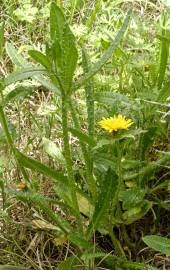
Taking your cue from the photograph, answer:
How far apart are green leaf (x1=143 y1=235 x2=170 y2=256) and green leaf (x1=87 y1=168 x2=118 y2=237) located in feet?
0.37

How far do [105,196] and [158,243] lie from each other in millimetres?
159

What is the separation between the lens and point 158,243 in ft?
4.02

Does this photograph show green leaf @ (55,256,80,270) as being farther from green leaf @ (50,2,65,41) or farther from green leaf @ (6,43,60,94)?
Result: green leaf @ (50,2,65,41)

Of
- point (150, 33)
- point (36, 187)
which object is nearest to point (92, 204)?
point (36, 187)

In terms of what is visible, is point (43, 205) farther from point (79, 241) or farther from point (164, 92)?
point (164, 92)

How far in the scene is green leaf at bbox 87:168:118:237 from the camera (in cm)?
122

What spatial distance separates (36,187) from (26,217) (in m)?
0.09

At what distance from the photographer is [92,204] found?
1.36m

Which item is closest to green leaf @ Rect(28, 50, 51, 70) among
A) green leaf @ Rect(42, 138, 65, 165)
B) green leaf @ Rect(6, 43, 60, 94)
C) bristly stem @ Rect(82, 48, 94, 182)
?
green leaf @ Rect(6, 43, 60, 94)

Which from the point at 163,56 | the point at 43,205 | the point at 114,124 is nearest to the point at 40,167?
the point at 43,205

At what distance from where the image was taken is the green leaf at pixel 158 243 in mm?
1217

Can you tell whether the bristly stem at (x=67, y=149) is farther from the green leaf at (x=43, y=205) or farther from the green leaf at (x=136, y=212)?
the green leaf at (x=136, y=212)

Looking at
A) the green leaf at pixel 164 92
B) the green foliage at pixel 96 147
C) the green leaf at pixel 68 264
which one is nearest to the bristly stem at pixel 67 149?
the green foliage at pixel 96 147

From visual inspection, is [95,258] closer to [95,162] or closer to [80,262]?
[80,262]
